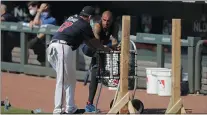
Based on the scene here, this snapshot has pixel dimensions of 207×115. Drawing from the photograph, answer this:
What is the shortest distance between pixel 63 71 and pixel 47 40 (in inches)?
198

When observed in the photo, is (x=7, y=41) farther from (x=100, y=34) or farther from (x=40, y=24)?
(x=100, y=34)

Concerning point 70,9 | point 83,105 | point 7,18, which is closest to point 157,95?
point 83,105

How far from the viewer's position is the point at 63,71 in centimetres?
908

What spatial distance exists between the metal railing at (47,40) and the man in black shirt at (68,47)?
295cm

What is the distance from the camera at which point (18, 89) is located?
41.0ft

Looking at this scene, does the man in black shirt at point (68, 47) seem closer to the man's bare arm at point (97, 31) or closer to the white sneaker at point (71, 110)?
the white sneaker at point (71, 110)

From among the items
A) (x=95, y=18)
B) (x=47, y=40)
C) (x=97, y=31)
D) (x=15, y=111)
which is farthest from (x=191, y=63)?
(x=95, y=18)

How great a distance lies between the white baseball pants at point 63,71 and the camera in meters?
9.06

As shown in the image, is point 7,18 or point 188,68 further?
point 7,18

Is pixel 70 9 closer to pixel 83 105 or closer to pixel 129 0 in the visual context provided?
pixel 129 0

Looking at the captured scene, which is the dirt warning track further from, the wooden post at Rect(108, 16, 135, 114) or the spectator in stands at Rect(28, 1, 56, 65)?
the wooden post at Rect(108, 16, 135, 114)

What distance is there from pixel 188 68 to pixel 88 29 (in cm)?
332

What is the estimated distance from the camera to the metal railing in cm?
1166

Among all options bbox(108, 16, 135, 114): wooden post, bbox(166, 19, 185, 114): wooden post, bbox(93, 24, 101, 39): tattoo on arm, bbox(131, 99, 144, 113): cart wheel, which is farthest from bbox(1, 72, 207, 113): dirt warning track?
bbox(166, 19, 185, 114): wooden post
